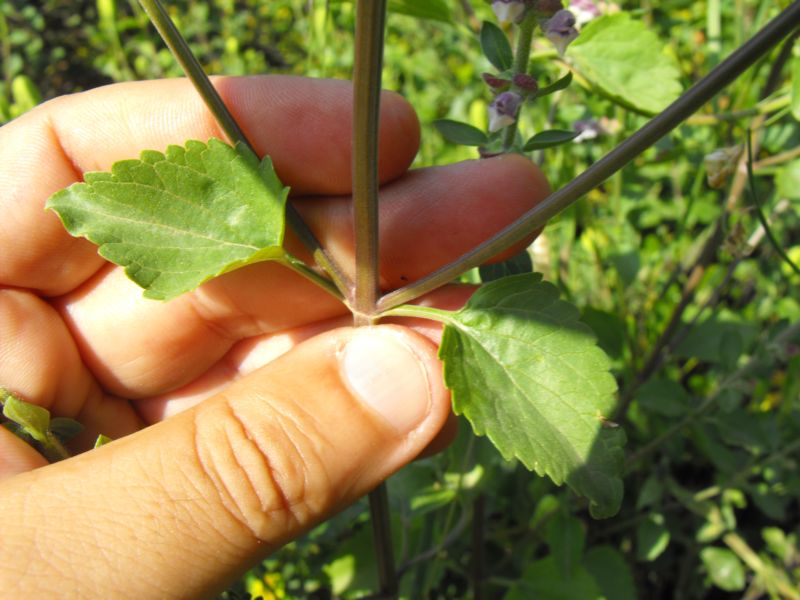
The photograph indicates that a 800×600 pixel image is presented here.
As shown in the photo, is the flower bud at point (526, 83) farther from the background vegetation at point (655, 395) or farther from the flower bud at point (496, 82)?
the background vegetation at point (655, 395)

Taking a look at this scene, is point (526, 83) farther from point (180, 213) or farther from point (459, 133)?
point (180, 213)

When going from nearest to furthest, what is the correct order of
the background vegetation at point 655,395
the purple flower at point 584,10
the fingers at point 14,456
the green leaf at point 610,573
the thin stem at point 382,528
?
1. the fingers at point 14,456
2. the thin stem at point 382,528
3. the purple flower at point 584,10
4. the background vegetation at point 655,395
5. the green leaf at point 610,573

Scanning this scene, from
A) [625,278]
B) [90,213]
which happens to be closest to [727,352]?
[625,278]

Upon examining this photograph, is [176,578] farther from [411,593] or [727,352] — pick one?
[727,352]

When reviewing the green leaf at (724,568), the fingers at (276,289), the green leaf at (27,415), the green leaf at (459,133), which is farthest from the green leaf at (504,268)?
the green leaf at (724,568)

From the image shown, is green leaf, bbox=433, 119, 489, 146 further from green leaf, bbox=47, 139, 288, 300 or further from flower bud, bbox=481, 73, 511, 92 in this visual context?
green leaf, bbox=47, 139, 288, 300
